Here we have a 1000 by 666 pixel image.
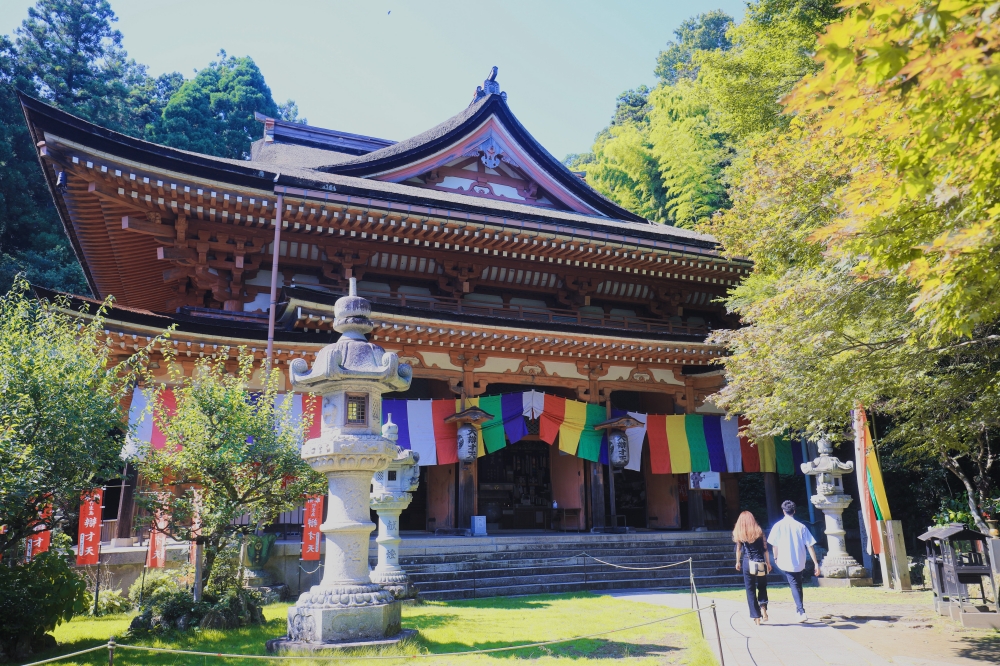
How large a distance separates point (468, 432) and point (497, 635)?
6.71 metres

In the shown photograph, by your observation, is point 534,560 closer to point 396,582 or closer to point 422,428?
point 396,582

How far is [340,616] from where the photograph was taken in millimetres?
6555

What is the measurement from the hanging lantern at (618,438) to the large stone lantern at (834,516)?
3717mm

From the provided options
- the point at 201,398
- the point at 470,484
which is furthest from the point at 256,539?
the point at 470,484

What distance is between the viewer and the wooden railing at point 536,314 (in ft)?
51.1

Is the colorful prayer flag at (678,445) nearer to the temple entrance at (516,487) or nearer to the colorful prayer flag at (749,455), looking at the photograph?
the colorful prayer flag at (749,455)

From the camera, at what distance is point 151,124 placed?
124ft

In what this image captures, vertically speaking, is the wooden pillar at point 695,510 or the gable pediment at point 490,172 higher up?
the gable pediment at point 490,172

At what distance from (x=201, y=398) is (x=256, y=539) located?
252 cm

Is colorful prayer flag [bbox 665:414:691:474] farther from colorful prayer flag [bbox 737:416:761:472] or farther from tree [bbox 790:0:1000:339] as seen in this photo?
tree [bbox 790:0:1000:339]

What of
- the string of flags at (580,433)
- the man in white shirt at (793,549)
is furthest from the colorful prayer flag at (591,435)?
the man in white shirt at (793,549)

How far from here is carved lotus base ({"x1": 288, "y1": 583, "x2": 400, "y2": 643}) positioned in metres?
6.50

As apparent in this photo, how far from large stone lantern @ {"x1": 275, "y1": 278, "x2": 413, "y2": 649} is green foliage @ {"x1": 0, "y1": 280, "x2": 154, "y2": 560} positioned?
2254 millimetres

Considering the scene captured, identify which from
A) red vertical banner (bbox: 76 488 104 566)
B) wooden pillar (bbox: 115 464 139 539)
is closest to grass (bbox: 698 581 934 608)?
red vertical banner (bbox: 76 488 104 566)
